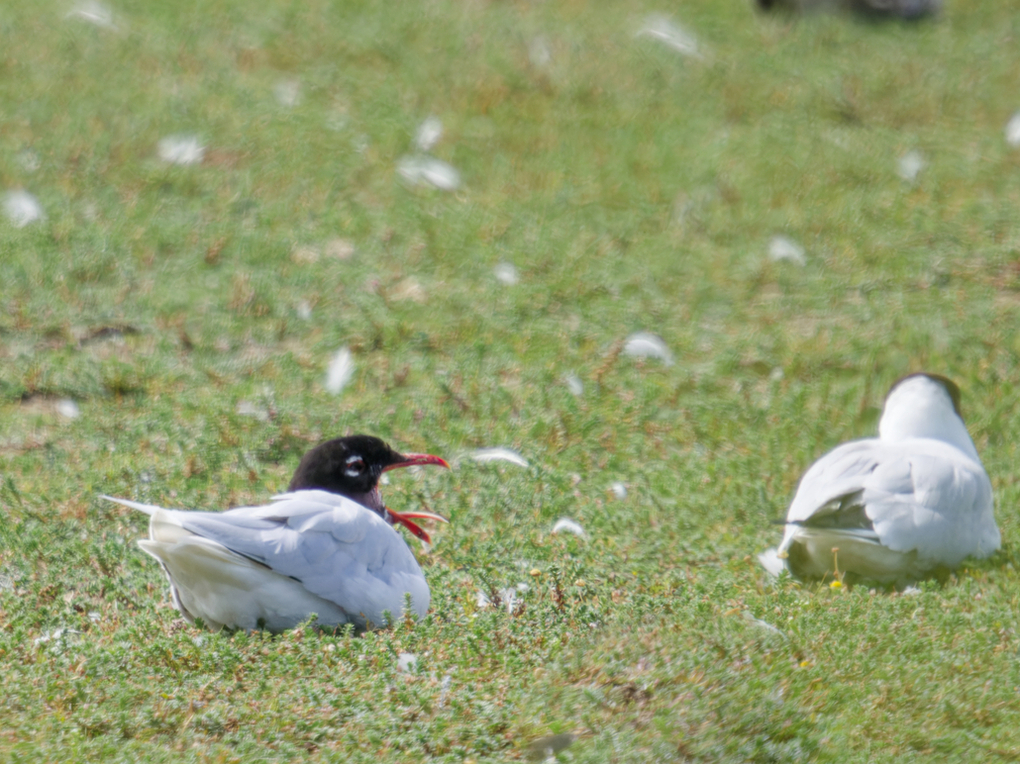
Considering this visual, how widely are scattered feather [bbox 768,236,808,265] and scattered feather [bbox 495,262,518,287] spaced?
188cm

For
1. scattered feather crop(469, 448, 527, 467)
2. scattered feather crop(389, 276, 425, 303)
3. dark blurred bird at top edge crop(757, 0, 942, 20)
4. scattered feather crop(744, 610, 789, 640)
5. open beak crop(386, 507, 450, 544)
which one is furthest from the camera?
dark blurred bird at top edge crop(757, 0, 942, 20)

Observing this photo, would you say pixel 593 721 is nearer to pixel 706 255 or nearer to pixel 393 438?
pixel 393 438

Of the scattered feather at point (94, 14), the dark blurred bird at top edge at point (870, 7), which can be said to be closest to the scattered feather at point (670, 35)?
the dark blurred bird at top edge at point (870, 7)

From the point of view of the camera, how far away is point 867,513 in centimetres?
559

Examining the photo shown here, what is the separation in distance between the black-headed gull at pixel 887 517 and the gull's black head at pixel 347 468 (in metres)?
1.82

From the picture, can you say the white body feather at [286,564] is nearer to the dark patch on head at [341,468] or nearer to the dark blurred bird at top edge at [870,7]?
the dark patch on head at [341,468]

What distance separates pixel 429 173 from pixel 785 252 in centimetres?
277

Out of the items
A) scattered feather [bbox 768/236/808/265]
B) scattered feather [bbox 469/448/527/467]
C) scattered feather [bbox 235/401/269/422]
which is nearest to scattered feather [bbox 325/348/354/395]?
scattered feather [bbox 235/401/269/422]

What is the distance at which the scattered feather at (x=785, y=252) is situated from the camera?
30.5 ft

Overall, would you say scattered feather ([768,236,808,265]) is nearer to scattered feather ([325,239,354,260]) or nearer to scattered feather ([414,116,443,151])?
scattered feather ([414,116,443,151])

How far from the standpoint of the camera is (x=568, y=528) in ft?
20.2

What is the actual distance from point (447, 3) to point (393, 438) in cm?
712

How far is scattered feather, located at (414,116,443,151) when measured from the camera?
1033 cm

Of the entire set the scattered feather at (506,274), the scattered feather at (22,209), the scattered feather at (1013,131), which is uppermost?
the scattered feather at (1013,131)
